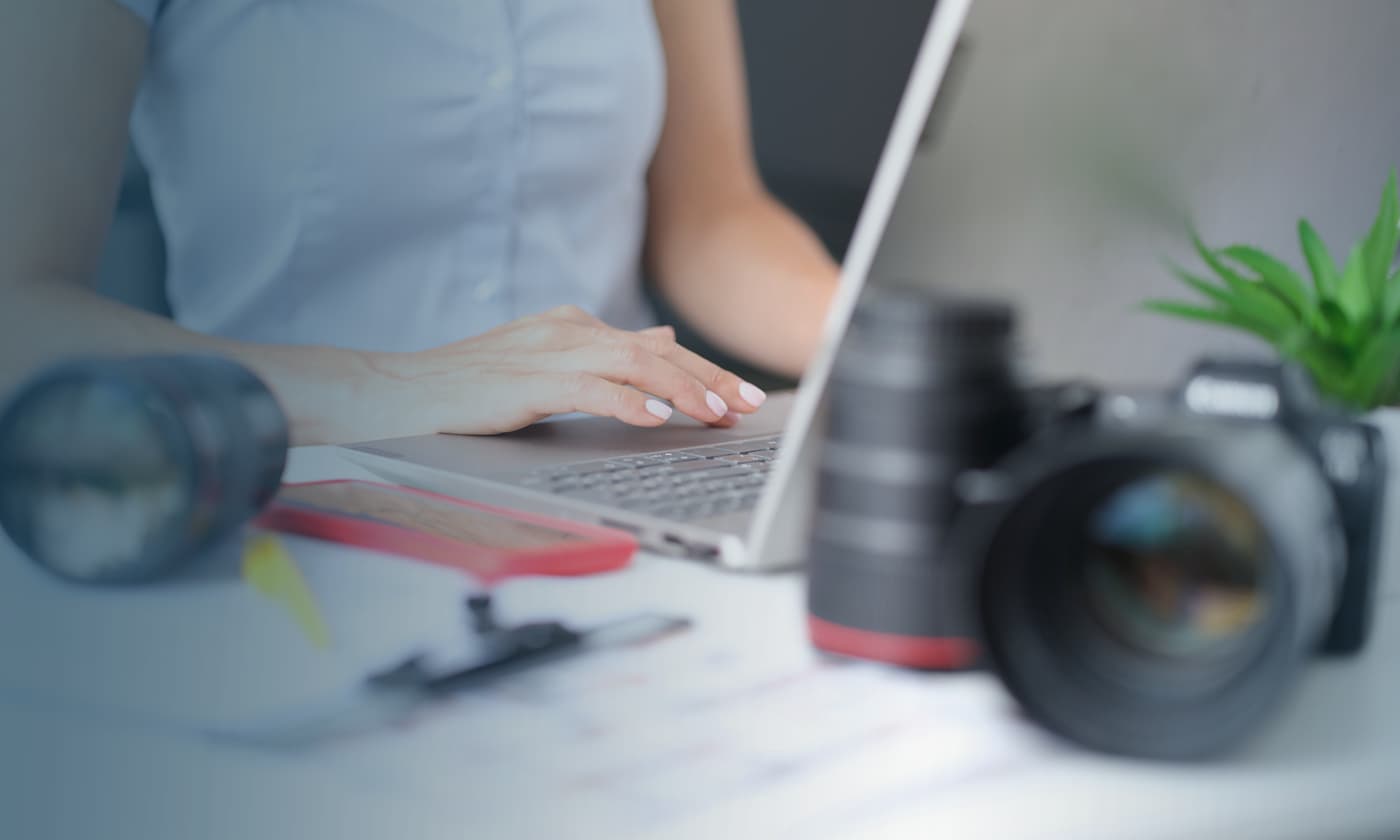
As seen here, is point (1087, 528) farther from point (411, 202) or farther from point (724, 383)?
point (411, 202)

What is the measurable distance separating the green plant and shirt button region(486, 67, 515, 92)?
72cm

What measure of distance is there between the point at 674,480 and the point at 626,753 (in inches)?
10.5

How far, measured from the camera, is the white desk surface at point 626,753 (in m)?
0.28

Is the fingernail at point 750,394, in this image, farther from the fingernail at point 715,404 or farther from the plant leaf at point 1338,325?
the plant leaf at point 1338,325

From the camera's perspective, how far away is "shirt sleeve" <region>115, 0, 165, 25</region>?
0.88m

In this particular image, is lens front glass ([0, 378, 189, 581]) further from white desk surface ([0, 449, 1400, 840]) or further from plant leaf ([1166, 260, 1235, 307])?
plant leaf ([1166, 260, 1235, 307])

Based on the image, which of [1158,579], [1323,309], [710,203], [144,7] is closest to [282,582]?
[1158,579]

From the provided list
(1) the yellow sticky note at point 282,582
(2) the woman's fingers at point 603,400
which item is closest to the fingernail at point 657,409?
(2) the woman's fingers at point 603,400

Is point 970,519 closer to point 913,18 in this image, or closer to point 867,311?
point 867,311

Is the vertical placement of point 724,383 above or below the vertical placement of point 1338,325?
below

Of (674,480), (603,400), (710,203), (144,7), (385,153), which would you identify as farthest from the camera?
(710,203)

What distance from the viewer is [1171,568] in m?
0.34

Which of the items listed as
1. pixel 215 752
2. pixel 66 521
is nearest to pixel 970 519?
pixel 215 752

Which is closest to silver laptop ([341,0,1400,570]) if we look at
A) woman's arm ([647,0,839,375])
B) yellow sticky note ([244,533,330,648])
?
yellow sticky note ([244,533,330,648])
